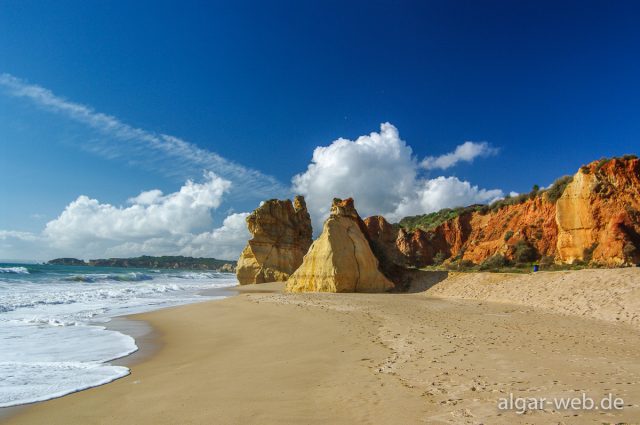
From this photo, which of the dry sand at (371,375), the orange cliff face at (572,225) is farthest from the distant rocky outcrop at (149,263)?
the dry sand at (371,375)

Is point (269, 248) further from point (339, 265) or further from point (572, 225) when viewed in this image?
point (572, 225)

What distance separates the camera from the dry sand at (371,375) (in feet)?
16.5

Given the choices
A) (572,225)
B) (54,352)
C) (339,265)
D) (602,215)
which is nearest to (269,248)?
(339,265)

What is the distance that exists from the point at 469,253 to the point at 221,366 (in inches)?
1544

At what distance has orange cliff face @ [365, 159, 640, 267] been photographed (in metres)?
25.9

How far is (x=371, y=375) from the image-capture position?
665 centimetres

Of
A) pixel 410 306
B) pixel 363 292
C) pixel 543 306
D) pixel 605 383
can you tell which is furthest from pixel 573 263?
pixel 605 383

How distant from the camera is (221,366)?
26.8ft

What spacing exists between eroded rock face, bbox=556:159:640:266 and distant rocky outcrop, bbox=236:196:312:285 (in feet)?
99.6

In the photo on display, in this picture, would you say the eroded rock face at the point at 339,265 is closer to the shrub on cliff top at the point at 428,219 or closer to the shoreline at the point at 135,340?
the shoreline at the point at 135,340

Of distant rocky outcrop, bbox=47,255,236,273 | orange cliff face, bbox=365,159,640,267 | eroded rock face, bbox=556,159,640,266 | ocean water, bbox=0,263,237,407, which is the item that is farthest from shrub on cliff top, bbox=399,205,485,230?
distant rocky outcrop, bbox=47,255,236,273

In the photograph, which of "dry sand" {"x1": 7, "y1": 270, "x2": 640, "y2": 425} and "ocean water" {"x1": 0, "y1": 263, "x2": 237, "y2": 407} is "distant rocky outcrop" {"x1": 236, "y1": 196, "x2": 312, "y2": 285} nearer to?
"ocean water" {"x1": 0, "y1": 263, "x2": 237, "y2": 407}

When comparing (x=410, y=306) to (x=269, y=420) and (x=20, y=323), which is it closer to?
(x=269, y=420)

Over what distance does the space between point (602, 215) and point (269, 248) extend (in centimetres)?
3478
